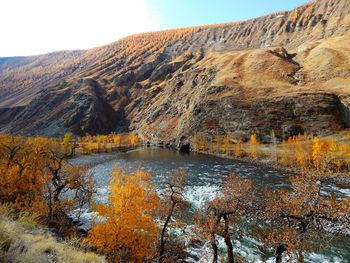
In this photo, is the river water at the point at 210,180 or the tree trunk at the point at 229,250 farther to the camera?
the river water at the point at 210,180

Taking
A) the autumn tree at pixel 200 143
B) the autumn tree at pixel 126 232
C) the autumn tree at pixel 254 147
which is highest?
the autumn tree at pixel 126 232

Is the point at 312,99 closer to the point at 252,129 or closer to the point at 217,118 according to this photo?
the point at 252,129

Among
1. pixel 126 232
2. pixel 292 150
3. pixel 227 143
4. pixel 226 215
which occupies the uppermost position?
pixel 226 215

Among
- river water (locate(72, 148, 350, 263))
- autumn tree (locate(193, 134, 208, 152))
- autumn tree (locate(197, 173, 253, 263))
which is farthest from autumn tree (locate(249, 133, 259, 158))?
autumn tree (locate(197, 173, 253, 263))

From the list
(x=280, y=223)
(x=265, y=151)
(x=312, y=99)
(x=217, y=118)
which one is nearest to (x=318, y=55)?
(x=312, y=99)

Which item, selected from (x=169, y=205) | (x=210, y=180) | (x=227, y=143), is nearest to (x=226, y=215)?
(x=169, y=205)

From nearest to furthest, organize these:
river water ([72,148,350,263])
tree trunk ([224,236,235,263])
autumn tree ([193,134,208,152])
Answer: tree trunk ([224,236,235,263]), river water ([72,148,350,263]), autumn tree ([193,134,208,152])

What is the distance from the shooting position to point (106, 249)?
32.1 metres

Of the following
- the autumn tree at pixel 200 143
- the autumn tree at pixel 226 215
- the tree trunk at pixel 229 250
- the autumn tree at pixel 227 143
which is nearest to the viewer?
the tree trunk at pixel 229 250

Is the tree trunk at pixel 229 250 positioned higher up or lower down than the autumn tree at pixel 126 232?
higher up

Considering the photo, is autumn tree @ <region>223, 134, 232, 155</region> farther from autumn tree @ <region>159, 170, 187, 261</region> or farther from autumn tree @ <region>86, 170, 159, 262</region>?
autumn tree @ <region>86, 170, 159, 262</region>

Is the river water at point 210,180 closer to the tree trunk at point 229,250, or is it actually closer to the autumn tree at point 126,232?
the autumn tree at point 126,232

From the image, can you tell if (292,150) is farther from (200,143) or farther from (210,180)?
(210,180)

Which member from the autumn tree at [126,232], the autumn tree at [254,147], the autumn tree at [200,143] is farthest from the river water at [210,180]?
the autumn tree at [200,143]
